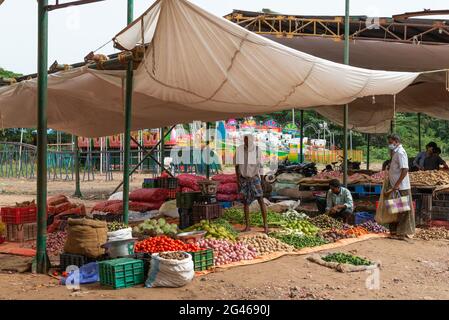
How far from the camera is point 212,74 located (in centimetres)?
607

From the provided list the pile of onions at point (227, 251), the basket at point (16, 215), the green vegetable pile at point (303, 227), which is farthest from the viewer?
the green vegetable pile at point (303, 227)

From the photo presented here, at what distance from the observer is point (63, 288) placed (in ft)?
16.5

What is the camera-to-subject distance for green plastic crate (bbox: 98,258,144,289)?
16.2ft

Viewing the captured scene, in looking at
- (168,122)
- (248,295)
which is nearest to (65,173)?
(168,122)

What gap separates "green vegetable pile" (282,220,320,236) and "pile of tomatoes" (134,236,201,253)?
269cm

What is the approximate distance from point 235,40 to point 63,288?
3141 mm

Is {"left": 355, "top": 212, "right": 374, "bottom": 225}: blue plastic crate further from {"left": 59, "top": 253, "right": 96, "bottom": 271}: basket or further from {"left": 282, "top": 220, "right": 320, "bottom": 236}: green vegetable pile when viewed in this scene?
{"left": 59, "top": 253, "right": 96, "bottom": 271}: basket

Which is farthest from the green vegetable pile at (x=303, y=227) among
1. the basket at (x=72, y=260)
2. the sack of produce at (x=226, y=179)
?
the basket at (x=72, y=260)

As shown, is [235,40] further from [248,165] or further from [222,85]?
[248,165]

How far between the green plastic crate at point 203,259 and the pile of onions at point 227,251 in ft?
0.66

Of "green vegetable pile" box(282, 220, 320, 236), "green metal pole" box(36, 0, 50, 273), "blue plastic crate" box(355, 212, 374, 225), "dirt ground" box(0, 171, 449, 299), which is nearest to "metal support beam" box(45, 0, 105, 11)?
"green metal pole" box(36, 0, 50, 273)

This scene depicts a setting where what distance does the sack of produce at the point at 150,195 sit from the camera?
404 inches

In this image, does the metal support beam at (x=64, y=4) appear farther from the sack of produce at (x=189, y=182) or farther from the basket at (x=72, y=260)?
the sack of produce at (x=189, y=182)

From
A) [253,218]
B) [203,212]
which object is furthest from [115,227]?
[253,218]
